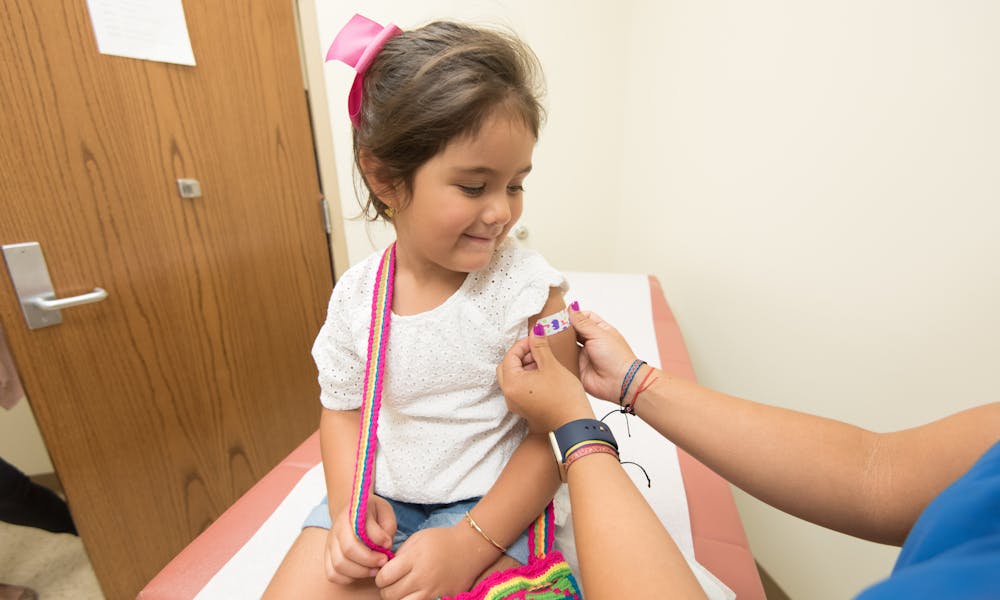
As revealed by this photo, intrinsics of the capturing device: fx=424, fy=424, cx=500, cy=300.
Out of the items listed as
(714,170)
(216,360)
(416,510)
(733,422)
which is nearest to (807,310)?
(714,170)

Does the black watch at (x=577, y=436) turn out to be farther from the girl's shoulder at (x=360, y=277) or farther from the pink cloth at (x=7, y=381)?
the pink cloth at (x=7, y=381)

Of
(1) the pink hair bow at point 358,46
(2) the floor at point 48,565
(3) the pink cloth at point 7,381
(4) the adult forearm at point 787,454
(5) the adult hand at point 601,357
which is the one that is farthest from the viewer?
(2) the floor at point 48,565

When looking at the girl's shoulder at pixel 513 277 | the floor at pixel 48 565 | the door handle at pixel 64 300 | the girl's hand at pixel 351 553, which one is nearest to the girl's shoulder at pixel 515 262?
the girl's shoulder at pixel 513 277

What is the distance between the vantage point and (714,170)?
1.47m

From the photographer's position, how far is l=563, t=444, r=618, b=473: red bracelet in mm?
536

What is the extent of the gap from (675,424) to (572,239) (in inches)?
64.1

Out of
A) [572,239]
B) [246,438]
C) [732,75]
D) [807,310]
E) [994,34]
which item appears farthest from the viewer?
[572,239]

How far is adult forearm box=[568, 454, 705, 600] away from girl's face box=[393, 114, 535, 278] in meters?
0.35

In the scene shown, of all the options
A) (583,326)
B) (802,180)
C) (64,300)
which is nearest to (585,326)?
(583,326)

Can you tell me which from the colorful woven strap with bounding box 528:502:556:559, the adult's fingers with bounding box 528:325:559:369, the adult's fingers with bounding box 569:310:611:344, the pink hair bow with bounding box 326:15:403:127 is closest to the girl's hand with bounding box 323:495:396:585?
the colorful woven strap with bounding box 528:502:556:559

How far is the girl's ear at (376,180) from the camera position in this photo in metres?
0.67

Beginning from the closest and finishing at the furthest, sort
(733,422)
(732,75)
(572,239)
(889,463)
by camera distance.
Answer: (889,463) → (733,422) → (732,75) → (572,239)

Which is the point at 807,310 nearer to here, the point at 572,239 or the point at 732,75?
the point at 732,75

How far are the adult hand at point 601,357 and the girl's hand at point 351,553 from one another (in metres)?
0.41
